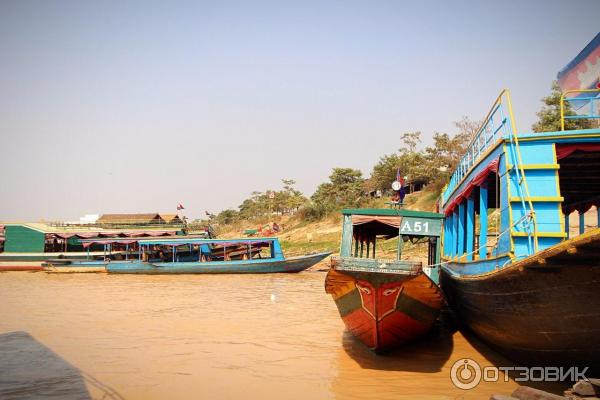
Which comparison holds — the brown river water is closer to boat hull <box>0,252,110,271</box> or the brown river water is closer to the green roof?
the green roof

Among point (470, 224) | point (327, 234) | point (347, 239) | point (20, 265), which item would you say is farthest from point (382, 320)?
point (327, 234)

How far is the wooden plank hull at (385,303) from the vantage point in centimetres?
574

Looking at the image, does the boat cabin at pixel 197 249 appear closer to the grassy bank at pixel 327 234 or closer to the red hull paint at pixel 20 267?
the red hull paint at pixel 20 267

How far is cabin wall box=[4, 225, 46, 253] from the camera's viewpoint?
25.1 m

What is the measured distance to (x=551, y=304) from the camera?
412 centimetres

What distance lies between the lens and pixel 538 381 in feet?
16.4

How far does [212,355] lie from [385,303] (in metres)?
2.97

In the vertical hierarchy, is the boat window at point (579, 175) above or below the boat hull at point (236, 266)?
above

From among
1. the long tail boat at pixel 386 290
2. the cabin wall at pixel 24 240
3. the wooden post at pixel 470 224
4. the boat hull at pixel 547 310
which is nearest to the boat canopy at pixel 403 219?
the long tail boat at pixel 386 290

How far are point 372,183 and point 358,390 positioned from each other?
3840 cm

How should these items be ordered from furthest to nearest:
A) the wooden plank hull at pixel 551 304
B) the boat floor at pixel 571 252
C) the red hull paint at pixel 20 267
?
the red hull paint at pixel 20 267
the wooden plank hull at pixel 551 304
the boat floor at pixel 571 252

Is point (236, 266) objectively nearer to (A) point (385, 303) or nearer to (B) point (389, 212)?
(B) point (389, 212)

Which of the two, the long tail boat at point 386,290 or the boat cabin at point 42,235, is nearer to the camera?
the long tail boat at point 386,290

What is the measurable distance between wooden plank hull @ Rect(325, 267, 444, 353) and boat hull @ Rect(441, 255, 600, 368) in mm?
828
